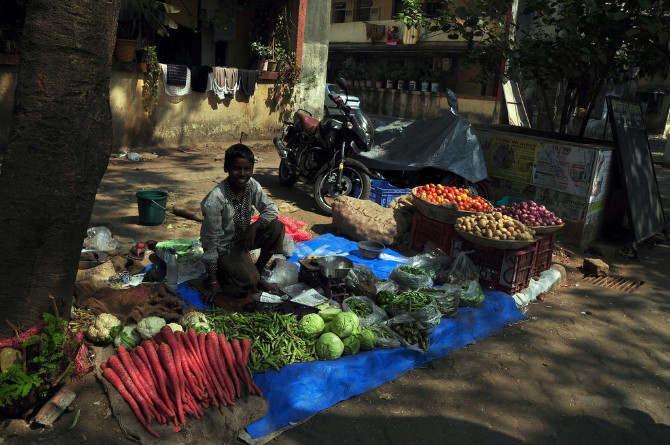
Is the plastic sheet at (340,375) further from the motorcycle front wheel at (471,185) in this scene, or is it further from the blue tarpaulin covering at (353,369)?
the motorcycle front wheel at (471,185)

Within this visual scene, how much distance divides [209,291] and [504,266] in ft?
9.49

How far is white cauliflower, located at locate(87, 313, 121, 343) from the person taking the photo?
3.45 metres

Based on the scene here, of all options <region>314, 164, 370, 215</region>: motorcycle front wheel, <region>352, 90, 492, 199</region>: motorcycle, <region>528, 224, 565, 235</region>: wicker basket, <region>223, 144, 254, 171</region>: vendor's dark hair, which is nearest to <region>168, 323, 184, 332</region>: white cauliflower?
<region>223, 144, 254, 171</region>: vendor's dark hair

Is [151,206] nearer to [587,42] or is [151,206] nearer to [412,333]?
[412,333]

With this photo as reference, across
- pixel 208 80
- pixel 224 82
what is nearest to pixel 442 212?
pixel 208 80

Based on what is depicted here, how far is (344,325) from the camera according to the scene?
3.77m

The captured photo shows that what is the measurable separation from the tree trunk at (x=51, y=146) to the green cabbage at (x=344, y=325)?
1852 millimetres

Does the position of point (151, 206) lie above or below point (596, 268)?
above

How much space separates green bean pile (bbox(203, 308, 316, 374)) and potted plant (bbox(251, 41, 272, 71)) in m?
9.85

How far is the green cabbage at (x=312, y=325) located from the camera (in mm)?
3803

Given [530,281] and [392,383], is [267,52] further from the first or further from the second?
[392,383]

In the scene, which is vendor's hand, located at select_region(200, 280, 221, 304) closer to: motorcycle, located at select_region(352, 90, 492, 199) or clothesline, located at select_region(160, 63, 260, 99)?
motorcycle, located at select_region(352, 90, 492, 199)

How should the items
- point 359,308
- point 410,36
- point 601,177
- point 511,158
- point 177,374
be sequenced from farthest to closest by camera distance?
point 410,36 < point 511,158 < point 601,177 < point 359,308 < point 177,374

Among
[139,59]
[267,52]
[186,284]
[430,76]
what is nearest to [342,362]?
[186,284]
